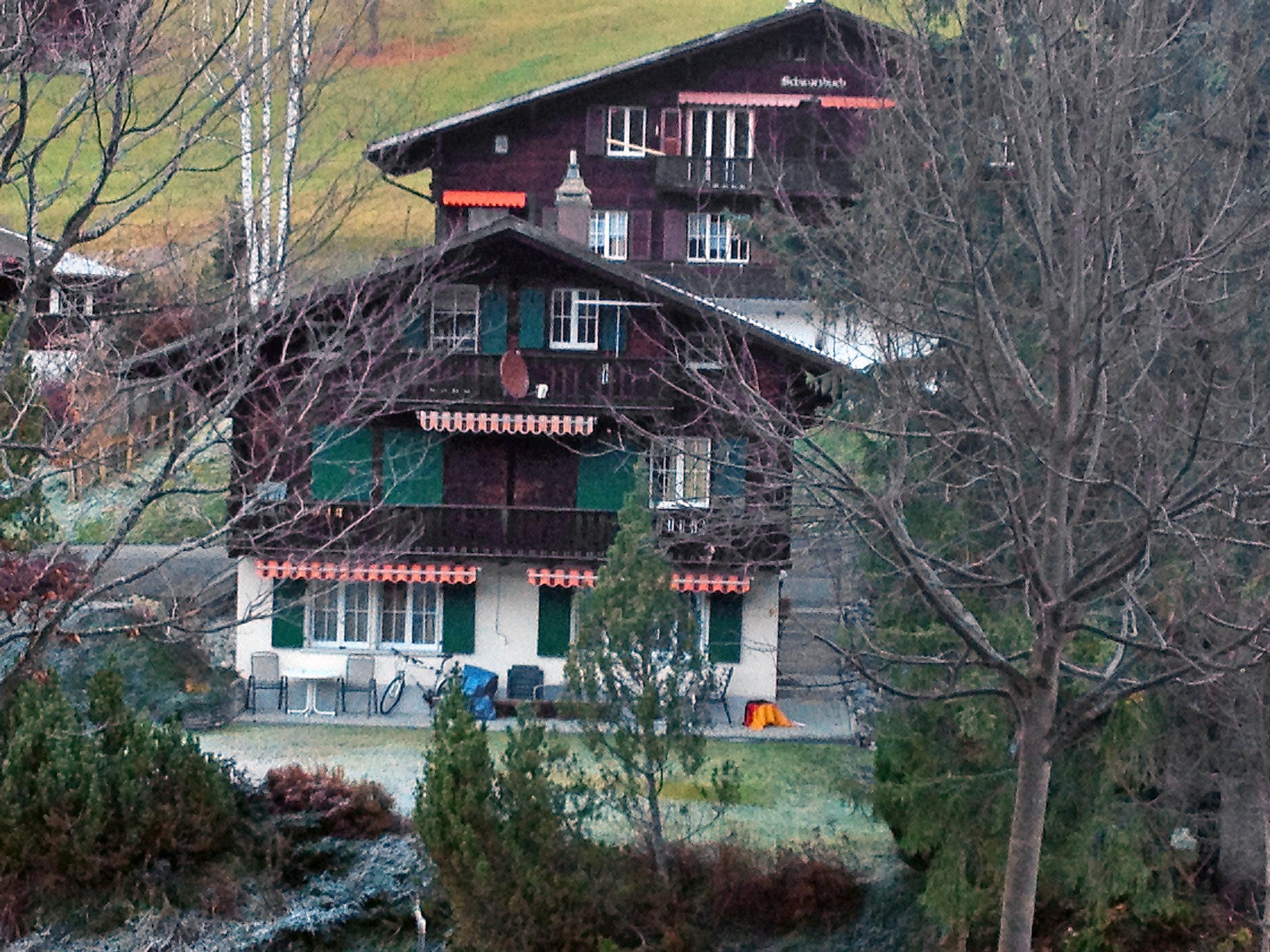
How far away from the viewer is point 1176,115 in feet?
52.3

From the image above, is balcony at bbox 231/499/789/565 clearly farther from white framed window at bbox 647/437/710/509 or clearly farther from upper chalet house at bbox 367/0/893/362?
upper chalet house at bbox 367/0/893/362

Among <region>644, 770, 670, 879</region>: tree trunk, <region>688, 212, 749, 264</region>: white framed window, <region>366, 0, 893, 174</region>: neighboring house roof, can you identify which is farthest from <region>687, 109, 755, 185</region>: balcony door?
<region>644, 770, 670, 879</region>: tree trunk

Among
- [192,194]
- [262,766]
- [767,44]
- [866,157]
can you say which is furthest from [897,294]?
[192,194]

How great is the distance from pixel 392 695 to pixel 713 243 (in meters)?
16.2

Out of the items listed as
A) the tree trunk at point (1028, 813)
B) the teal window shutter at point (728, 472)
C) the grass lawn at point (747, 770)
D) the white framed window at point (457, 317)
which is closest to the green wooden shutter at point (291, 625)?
the grass lawn at point (747, 770)

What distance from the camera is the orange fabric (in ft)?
72.3

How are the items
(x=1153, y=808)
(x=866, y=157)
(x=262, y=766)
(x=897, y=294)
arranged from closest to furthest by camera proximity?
(x=897, y=294) → (x=1153, y=808) → (x=866, y=157) → (x=262, y=766)

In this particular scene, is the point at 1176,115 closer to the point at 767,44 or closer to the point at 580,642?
the point at 580,642

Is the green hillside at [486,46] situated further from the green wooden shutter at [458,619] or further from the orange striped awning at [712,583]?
the orange striped awning at [712,583]

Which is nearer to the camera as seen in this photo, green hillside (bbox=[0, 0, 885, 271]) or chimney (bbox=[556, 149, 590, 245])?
chimney (bbox=[556, 149, 590, 245])

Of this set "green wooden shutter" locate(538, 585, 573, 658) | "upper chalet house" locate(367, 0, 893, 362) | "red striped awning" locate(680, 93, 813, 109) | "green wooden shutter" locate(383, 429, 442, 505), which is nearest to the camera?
"green wooden shutter" locate(383, 429, 442, 505)

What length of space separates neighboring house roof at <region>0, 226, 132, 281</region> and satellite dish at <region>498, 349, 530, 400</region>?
5.61 meters

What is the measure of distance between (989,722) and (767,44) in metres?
23.3

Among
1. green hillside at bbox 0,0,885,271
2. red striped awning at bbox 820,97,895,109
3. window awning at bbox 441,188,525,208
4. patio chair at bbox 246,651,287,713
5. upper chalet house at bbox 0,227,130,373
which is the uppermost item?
green hillside at bbox 0,0,885,271
